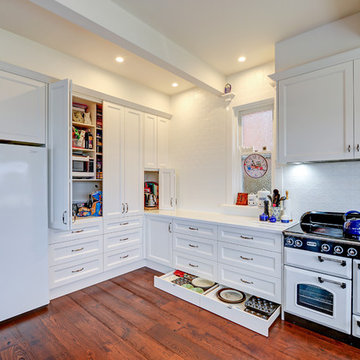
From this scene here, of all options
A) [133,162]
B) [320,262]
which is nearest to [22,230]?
[133,162]

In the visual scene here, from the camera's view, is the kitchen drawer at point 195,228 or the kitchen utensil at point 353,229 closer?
the kitchen utensil at point 353,229

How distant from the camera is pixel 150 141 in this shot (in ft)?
12.4

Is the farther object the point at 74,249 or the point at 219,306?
the point at 74,249

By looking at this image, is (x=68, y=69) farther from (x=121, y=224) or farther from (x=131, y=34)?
(x=121, y=224)

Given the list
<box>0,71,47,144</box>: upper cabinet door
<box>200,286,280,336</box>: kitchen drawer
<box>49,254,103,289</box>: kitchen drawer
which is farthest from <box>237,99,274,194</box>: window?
<box>0,71,47,144</box>: upper cabinet door

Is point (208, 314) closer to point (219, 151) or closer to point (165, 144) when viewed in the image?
point (219, 151)

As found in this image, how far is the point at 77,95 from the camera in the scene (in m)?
2.94

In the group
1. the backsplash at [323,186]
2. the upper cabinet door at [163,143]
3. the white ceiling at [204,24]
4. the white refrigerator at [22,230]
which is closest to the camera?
the white ceiling at [204,24]

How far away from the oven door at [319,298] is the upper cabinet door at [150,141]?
7.85ft

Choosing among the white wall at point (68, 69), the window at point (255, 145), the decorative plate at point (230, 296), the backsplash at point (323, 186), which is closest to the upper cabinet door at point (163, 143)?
the white wall at point (68, 69)

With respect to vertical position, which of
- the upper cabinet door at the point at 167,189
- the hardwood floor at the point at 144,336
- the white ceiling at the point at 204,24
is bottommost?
the hardwood floor at the point at 144,336

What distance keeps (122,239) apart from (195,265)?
1.08 m

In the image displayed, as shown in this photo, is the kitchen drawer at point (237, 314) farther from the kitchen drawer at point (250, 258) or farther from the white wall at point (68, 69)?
the white wall at point (68, 69)

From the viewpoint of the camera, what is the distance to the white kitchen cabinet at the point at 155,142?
12.3 ft
